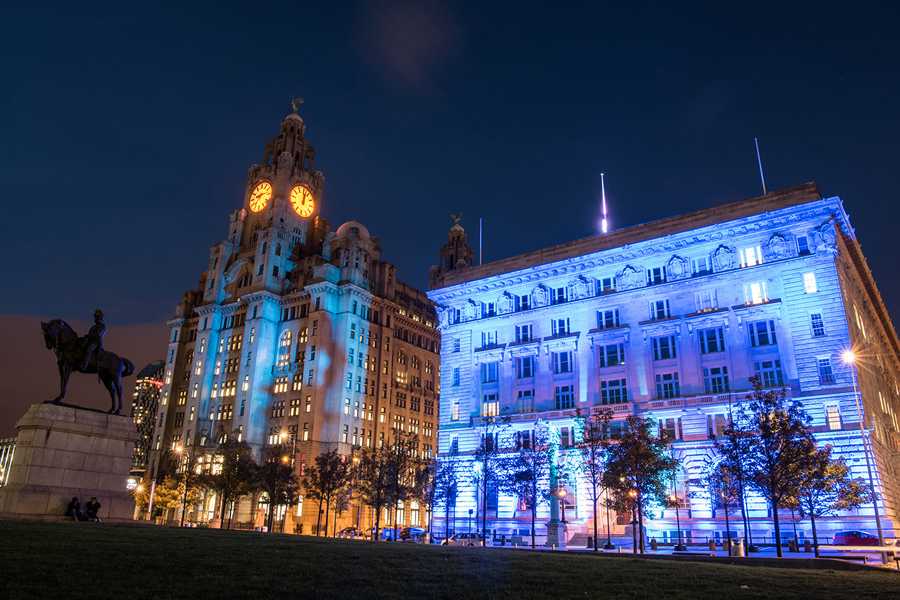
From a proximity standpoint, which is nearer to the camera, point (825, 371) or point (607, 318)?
point (825, 371)

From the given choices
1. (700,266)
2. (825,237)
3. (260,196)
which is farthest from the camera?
(260,196)

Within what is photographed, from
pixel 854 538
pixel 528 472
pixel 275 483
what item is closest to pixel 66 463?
pixel 528 472

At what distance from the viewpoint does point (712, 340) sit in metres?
64.8

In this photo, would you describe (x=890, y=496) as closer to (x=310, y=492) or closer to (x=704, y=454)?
(x=704, y=454)

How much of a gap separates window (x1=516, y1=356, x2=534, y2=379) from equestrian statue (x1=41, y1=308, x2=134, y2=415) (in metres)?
47.5

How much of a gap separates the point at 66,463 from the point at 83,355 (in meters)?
6.02

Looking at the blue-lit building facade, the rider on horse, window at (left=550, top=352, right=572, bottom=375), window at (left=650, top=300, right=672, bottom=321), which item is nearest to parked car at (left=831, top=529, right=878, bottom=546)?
the blue-lit building facade

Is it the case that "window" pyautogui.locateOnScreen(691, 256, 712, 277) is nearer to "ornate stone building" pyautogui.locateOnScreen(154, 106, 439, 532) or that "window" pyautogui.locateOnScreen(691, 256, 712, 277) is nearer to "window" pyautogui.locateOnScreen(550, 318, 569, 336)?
"window" pyautogui.locateOnScreen(550, 318, 569, 336)

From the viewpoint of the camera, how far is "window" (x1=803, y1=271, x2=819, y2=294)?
60.2 m

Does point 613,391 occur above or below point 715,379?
below

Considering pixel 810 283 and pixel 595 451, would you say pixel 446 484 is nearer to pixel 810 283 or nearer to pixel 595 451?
pixel 595 451

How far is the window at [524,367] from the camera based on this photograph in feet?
247

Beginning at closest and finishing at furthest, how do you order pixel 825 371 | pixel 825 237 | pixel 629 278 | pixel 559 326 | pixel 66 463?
pixel 66 463
pixel 825 371
pixel 825 237
pixel 629 278
pixel 559 326

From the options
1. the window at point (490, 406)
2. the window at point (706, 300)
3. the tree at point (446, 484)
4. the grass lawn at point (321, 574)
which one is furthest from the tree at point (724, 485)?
the tree at point (446, 484)
